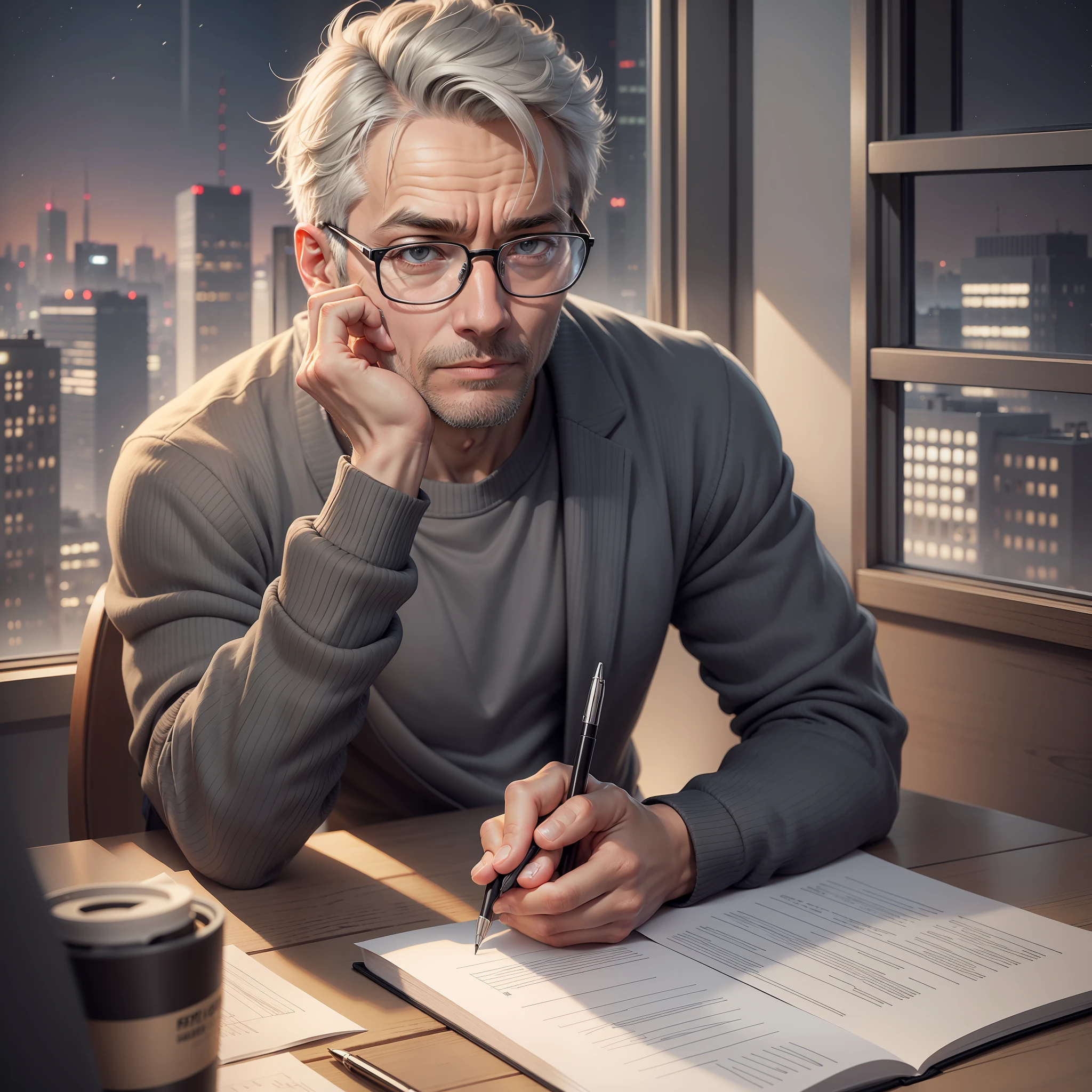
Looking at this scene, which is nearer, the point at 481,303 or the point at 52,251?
the point at 481,303

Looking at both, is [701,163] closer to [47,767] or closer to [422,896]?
[47,767]

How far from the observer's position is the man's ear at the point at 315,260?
Result: 147 centimetres

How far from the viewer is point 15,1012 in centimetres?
39

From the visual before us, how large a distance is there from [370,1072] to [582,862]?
0.30 m

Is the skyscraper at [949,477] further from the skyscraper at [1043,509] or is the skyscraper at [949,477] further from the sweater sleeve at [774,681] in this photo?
the sweater sleeve at [774,681]

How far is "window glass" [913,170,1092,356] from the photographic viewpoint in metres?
1.92

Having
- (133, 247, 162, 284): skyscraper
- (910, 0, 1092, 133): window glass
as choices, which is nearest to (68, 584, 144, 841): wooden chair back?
(133, 247, 162, 284): skyscraper

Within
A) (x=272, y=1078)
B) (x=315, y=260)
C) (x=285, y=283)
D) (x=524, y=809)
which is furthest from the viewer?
(x=285, y=283)

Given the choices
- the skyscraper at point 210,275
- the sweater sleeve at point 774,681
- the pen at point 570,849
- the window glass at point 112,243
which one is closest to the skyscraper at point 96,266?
the window glass at point 112,243

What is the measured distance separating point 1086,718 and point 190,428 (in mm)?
1388

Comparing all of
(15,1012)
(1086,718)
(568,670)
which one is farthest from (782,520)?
(15,1012)

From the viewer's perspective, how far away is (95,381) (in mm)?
2076

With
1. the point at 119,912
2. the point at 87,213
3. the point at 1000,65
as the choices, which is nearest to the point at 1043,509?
the point at 1000,65

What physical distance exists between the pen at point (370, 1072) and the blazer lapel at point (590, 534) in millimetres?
688
